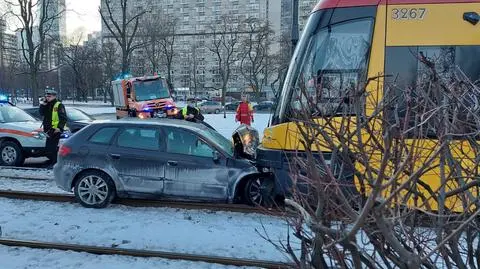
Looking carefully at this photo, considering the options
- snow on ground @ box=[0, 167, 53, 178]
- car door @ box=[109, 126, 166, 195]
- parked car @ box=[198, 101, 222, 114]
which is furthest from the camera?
parked car @ box=[198, 101, 222, 114]

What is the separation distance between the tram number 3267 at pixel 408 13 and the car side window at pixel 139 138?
3887 mm

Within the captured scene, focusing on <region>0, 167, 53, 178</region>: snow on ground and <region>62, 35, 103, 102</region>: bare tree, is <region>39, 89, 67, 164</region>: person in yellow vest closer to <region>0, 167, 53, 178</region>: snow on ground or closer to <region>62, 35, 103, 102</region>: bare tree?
<region>0, 167, 53, 178</region>: snow on ground

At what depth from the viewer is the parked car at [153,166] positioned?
665cm

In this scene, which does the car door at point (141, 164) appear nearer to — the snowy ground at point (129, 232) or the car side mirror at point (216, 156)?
the snowy ground at point (129, 232)

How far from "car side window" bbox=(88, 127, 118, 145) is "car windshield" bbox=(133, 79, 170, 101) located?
44.5 ft

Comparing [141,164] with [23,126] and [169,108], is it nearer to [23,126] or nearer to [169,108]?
[23,126]

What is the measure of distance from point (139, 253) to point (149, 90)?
16.4 metres

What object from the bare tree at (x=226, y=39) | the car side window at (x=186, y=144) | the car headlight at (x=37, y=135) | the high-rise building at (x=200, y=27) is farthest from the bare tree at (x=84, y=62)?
the car side window at (x=186, y=144)

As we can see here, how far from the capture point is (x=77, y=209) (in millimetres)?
6691

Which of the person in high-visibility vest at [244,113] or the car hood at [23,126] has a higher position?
the person in high-visibility vest at [244,113]

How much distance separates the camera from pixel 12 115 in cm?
1152

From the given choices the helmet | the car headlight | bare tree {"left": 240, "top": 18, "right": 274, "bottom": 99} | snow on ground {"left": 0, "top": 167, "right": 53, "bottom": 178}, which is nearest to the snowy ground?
snow on ground {"left": 0, "top": 167, "right": 53, "bottom": 178}

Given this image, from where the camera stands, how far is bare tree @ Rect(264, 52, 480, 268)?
1.69 meters

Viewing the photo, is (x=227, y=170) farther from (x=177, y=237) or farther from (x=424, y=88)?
(x=424, y=88)
